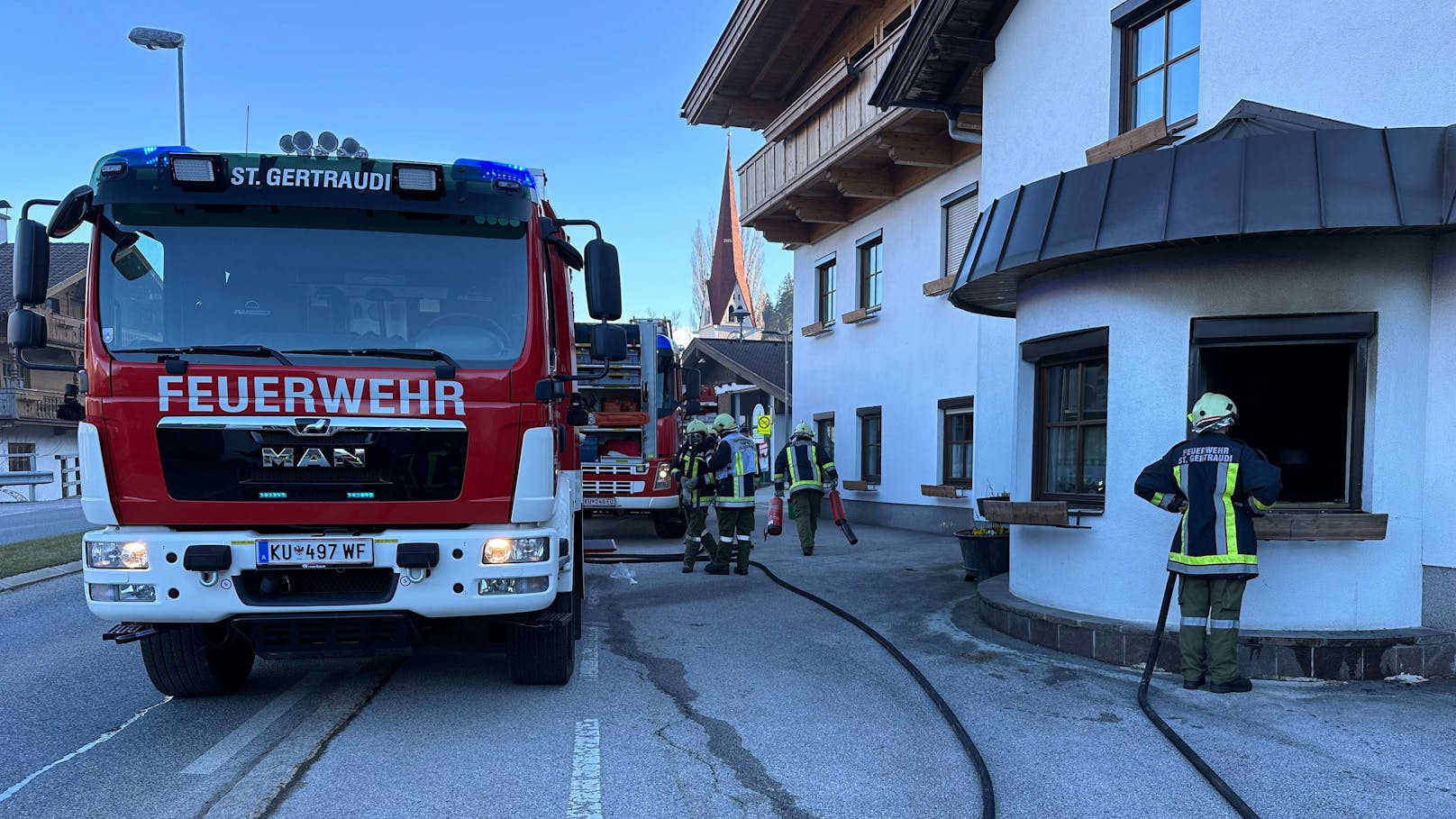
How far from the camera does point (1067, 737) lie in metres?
4.43

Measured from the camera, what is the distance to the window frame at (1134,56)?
291 inches

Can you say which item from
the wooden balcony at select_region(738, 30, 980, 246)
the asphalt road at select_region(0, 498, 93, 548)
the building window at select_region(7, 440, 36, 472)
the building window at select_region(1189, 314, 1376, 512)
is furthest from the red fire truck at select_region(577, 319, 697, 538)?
the building window at select_region(7, 440, 36, 472)

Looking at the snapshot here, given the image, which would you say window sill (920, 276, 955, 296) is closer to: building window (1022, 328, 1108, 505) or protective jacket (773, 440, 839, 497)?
protective jacket (773, 440, 839, 497)

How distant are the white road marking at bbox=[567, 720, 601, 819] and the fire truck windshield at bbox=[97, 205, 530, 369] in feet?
5.89

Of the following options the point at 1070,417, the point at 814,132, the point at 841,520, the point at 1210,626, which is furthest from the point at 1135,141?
the point at 814,132

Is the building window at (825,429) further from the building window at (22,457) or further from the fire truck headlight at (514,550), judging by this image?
the building window at (22,457)

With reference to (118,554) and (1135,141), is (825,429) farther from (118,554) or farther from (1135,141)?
(118,554)

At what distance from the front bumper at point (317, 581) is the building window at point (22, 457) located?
36109 millimetres

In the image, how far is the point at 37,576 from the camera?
9.55 metres

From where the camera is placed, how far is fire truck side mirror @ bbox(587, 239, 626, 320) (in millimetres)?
4863

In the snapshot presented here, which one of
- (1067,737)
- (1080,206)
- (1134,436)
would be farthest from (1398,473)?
(1067,737)

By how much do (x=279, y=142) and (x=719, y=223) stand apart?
148ft

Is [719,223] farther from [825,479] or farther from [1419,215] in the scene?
[1419,215]

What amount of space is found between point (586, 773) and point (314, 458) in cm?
187
